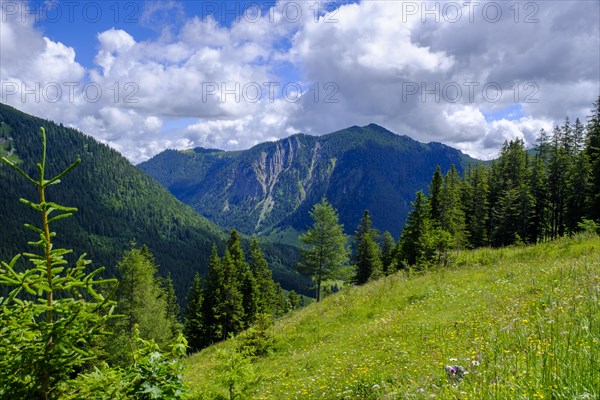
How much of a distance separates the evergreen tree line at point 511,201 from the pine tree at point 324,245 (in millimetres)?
4945

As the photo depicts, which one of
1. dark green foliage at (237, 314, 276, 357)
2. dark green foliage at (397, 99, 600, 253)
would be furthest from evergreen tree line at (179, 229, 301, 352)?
dark green foliage at (237, 314, 276, 357)

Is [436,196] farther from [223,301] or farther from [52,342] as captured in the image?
[52,342]

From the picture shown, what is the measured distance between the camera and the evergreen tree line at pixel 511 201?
45750mm

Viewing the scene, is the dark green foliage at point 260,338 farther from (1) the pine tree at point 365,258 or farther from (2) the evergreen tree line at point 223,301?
(1) the pine tree at point 365,258

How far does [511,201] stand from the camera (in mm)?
53594

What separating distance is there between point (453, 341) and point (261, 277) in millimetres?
48142

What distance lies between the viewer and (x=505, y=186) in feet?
193

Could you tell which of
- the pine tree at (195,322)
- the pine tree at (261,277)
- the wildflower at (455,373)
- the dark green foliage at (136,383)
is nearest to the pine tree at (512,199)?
the pine tree at (261,277)

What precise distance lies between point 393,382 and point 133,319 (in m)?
32.9

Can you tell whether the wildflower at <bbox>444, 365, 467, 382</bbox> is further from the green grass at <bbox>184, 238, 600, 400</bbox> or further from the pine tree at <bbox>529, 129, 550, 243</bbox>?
the pine tree at <bbox>529, 129, 550, 243</bbox>

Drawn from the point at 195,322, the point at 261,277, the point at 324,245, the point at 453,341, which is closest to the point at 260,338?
the point at 453,341

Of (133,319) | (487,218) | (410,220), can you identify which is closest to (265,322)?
(133,319)

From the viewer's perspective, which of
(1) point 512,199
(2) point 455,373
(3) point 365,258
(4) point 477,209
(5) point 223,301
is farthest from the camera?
(4) point 477,209

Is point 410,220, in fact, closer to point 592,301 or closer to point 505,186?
point 505,186
